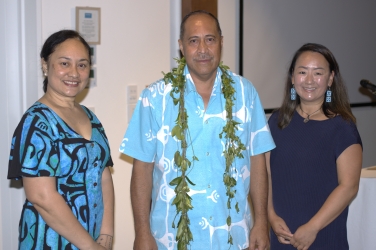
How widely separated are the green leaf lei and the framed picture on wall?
1.06 metres

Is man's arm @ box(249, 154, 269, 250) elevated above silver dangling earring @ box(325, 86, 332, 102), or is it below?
below

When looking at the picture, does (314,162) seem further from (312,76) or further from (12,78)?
(12,78)

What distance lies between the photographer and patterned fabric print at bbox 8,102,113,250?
2.01m

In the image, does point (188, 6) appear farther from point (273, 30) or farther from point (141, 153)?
point (141, 153)

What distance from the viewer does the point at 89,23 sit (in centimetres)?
324

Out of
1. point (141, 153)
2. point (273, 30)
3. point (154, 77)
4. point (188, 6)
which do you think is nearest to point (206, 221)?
point (141, 153)

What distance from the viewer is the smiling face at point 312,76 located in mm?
2535

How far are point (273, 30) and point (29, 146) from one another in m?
3.17

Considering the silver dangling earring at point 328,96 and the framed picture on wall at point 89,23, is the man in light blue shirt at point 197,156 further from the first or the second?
the framed picture on wall at point 89,23

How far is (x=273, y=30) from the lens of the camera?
4617 millimetres

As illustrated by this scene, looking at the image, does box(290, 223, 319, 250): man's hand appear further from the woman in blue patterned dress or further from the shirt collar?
the woman in blue patterned dress

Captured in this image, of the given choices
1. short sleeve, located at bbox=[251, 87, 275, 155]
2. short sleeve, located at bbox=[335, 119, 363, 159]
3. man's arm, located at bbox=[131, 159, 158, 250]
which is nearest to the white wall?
man's arm, located at bbox=[131, 159, 158, 250]

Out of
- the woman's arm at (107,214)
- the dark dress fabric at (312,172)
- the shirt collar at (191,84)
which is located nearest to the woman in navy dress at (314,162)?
the dark dress fabric at (312,172)

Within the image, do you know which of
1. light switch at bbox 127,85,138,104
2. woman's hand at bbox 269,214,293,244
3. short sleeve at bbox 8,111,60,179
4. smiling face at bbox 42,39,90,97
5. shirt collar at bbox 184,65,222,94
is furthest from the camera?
light switch at bbox 127,85,138,104
